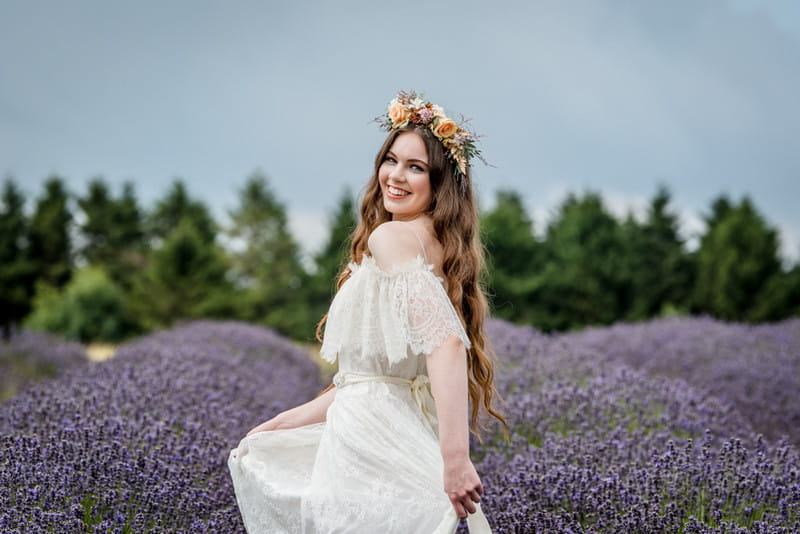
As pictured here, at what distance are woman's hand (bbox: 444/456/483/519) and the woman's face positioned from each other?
3.02 ft

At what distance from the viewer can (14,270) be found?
58.5ft

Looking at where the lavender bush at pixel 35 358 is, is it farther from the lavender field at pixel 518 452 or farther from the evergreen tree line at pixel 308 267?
the evergreen tree line at pixel 308 267

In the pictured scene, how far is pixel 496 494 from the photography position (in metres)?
3.08

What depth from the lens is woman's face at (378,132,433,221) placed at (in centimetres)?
235

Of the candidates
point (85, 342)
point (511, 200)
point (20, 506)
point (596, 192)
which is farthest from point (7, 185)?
point (20, 506)

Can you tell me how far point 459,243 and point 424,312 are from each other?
0.39 metres

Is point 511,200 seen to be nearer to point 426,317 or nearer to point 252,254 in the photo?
point 252,254

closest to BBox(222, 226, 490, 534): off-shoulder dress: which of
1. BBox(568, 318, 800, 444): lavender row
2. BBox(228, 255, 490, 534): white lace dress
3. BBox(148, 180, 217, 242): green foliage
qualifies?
BBox(228, 255, 490, 534): white lace dress

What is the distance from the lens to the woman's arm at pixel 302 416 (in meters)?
2.38

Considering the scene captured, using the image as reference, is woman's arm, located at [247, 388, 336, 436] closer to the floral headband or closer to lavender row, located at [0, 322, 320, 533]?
lavender row, located at [0, 322, 320, 533]

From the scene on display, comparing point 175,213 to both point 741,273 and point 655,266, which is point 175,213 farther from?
point 741,273

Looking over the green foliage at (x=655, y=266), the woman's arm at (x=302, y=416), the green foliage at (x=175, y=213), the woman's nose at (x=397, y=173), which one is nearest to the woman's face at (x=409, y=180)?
the woman's nose at (x=397, y=173)

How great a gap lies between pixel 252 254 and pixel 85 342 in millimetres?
5813

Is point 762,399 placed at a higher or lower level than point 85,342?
higher
